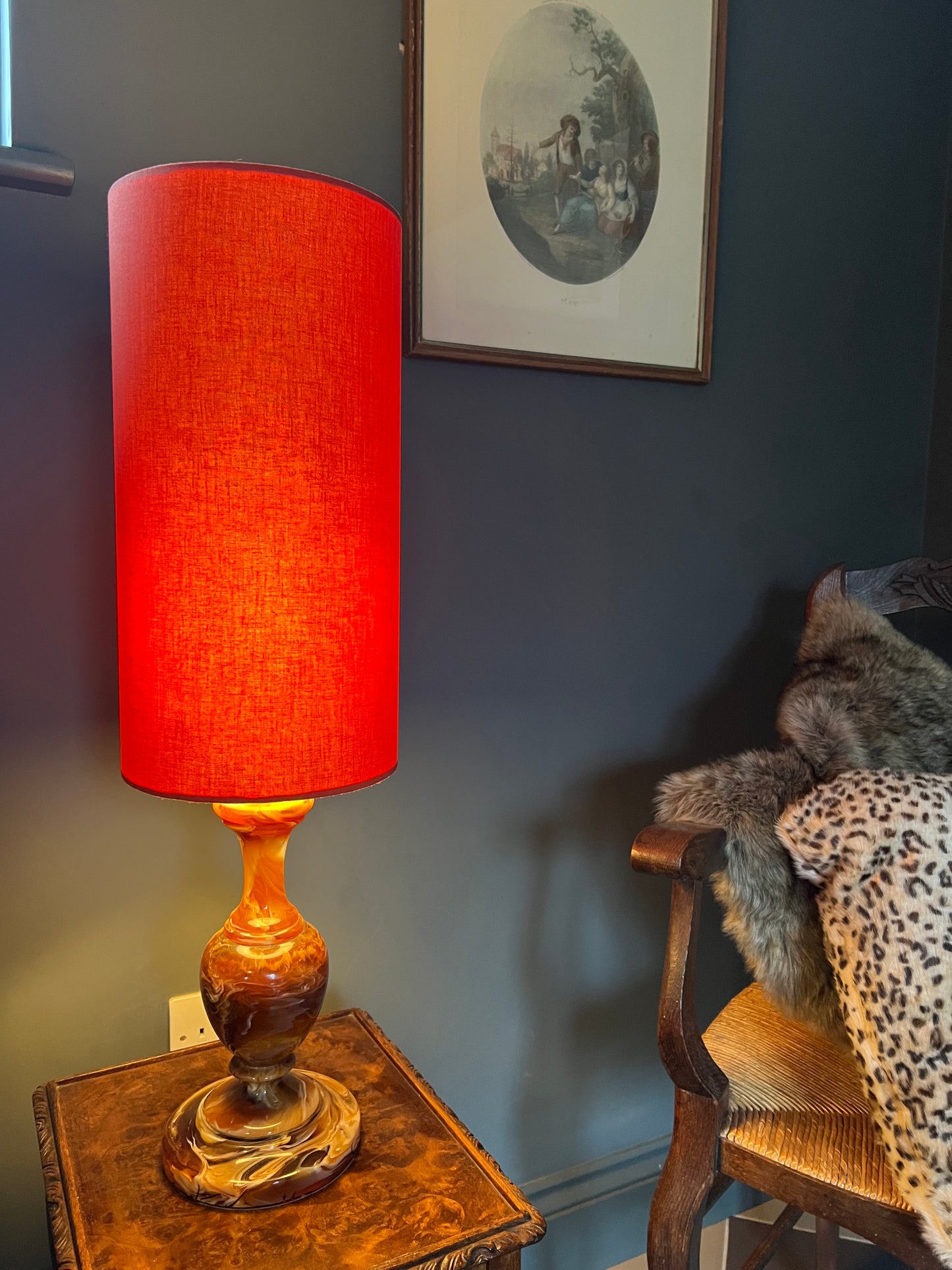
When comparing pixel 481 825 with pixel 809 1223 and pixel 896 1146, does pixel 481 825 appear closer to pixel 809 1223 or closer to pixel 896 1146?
pixel 896 1146

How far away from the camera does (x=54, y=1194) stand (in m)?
0.79

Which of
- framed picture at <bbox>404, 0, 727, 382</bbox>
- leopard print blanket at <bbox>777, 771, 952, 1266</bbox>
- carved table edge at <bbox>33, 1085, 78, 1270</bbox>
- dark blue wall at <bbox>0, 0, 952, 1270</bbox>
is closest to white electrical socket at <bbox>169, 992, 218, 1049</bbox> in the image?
dark blue wall at <bbox>0, 0, 952, 1270</bbox>

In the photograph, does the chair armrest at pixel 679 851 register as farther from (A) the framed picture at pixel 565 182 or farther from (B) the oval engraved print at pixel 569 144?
(B) the oval engraved print at pixel 569 144

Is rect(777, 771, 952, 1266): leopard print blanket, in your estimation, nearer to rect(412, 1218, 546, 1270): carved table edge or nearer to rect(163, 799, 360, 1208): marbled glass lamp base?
rect(412, 1218, 546, 1270): carved table edge

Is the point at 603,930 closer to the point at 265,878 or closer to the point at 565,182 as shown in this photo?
the point at 265,878

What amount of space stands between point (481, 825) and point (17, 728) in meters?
0.65

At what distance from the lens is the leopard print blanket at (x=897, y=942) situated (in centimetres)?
91

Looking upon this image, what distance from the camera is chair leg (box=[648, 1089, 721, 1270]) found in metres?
1.02

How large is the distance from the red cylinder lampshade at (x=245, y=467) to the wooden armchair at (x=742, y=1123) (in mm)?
488

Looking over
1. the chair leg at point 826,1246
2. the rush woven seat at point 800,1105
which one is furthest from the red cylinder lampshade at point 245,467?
the chair leg at point 826,1246

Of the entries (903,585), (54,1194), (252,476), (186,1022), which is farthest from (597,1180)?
(252,476)

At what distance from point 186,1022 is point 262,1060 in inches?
12.5

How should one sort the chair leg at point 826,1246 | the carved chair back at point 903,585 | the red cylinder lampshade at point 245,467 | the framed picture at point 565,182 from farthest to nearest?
the carved chair back at point 903,585 < the chair leg at point 826,1246 < the framed picture at point 565,182 < the red cylinder lampshade at point 245,467

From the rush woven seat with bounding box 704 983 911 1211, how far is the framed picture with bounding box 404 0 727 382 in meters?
0.97
